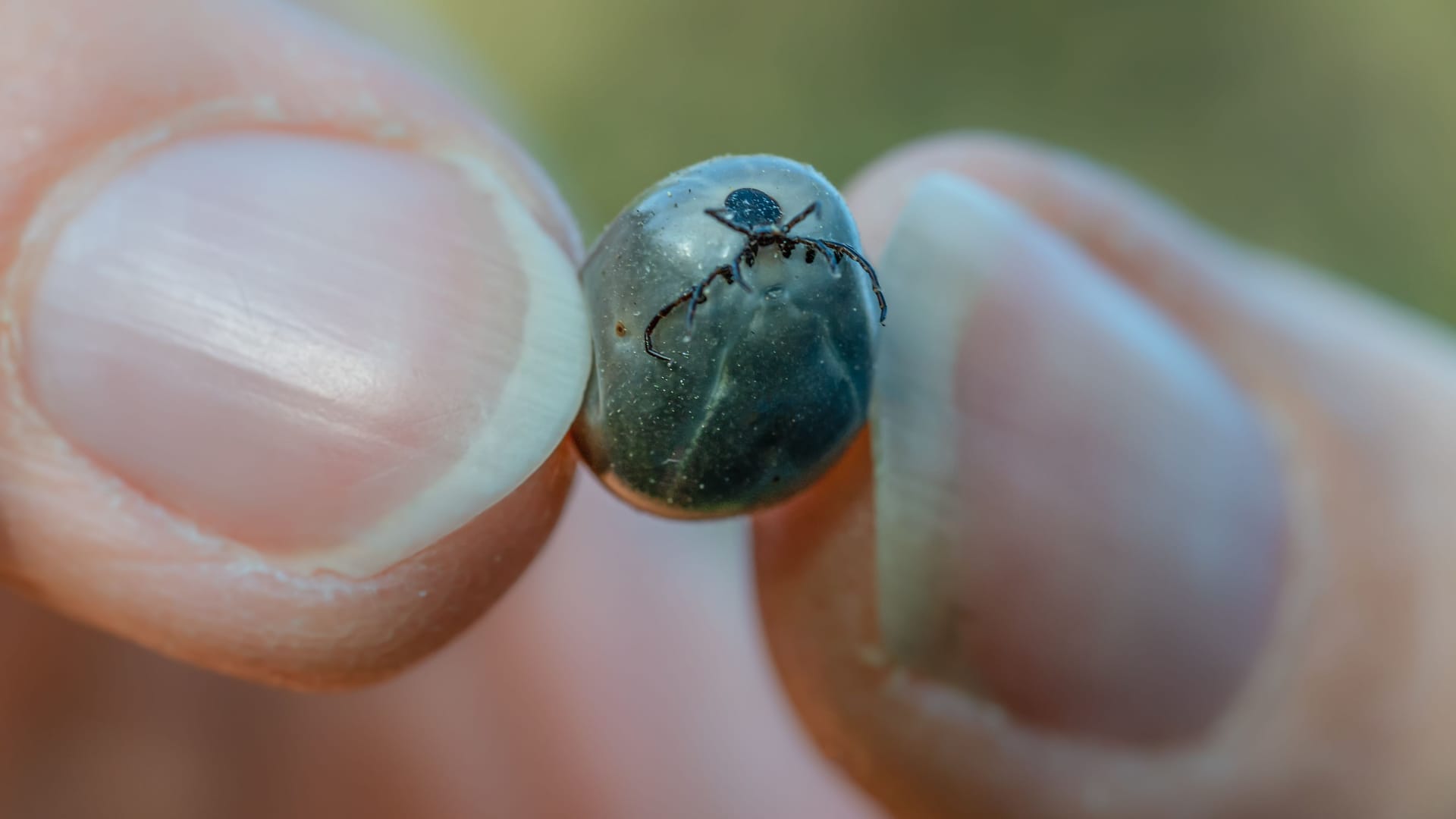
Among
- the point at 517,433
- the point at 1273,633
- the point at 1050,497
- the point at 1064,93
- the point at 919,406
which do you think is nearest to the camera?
the point at 517,433

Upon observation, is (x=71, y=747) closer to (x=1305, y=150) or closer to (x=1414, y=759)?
(x=1414, y=759)

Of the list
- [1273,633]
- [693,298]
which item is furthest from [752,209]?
[1273,633]

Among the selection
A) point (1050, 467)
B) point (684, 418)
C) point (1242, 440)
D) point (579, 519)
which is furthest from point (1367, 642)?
point (579, 519)

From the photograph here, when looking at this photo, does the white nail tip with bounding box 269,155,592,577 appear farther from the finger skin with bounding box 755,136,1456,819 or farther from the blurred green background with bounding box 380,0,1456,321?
the blurred green background with bounding box 380,0,1456,321

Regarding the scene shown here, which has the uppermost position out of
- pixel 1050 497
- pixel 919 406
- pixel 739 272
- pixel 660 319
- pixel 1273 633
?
pixel 739 272

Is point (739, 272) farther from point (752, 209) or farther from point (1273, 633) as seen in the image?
point (1273, 633)
